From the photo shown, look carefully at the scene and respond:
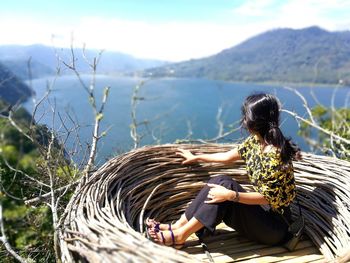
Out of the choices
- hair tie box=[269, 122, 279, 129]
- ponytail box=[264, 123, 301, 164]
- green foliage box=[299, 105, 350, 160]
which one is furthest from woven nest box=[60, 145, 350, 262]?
green foliage box=[299, 105, 350, 160]

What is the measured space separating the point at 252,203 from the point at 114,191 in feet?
2.24

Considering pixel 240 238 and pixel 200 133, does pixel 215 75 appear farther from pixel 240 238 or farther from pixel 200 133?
pixel 240 238

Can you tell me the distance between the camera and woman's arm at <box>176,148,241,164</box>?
228 cm

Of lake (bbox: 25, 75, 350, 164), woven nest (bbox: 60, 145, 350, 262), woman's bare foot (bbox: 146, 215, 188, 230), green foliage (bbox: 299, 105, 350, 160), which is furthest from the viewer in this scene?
green foliage (bbox: 299, 105, 350, 160)

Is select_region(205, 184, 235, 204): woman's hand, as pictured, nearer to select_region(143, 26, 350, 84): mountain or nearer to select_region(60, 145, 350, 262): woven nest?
select_region(60, 145, 350, 262): woven nest

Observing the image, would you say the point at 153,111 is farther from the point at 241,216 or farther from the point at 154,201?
the point at 241,216

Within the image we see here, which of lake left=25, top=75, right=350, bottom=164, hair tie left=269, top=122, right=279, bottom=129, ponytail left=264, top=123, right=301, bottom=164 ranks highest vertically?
hair tie left=269, top=122, right=279, bottom=129

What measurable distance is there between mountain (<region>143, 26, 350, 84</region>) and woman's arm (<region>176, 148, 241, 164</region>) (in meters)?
71.3

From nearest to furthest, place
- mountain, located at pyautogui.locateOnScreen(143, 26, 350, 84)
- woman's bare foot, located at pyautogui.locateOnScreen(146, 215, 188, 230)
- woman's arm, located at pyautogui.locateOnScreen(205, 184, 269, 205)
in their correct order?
1. woman's arm, located at pyautogui.locateOnScreen(205, 184, 269, 205)
2. woman's bare foot, located at pyautogui.locateOnScreen(146, 215, 188, 230)
3. mountain, located at pyautogui.locateOnScreen(143, 26, 350, 84)

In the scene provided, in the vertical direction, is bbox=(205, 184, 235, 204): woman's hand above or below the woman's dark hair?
below

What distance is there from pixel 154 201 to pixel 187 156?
33 centimetres

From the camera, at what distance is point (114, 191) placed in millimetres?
1953

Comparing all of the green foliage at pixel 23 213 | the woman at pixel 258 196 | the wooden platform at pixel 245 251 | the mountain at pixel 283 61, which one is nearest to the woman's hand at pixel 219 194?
the woman at pixel 258 196

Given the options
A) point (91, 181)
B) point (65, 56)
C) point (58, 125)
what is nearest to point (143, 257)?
point (91, 181)
